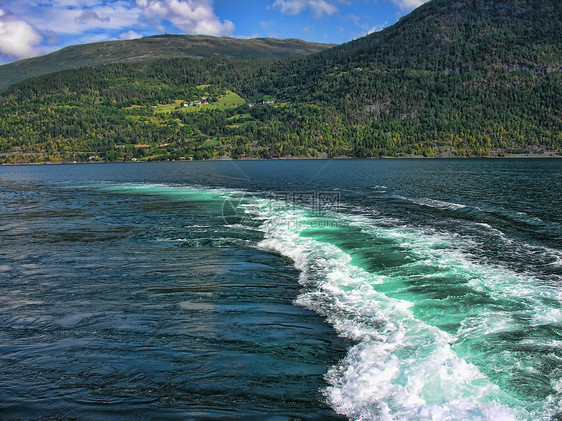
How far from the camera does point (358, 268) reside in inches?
659

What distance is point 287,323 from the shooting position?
450 inches

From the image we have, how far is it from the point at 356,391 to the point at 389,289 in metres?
6.53

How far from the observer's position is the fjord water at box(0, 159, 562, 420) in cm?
772

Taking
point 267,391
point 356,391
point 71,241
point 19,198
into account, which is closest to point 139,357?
point 267,391
